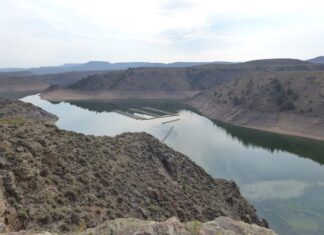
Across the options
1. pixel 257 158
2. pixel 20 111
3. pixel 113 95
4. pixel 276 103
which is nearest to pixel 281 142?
pixel 257 158

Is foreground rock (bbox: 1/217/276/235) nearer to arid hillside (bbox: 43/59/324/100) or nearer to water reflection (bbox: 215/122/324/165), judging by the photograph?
water reflection (bbox: 215/122/324/165)

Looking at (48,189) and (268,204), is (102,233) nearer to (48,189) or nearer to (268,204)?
(48,189)

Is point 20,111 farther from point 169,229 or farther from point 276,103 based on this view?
point 169,229

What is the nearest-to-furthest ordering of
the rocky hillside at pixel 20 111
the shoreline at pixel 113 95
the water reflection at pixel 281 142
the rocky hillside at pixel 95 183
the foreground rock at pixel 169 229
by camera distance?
the foreground rock at pixel 169 229, the rocky hillside at pixel 95 183, the water reflection at pixel 281 142, the rocky hillside at pixel 20 111, the shoreline at pixel 113 95

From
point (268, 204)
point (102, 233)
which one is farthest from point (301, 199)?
point (102, 233)

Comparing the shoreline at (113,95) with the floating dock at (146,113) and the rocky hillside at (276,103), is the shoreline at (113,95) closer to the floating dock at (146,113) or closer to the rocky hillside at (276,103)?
the floating dock at (146,113)

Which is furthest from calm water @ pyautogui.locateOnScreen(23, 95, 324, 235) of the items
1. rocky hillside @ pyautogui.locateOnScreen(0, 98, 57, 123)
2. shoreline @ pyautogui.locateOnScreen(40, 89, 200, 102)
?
shoreline @ pyautogui.locateOnScreen(40, 89, 200, 102)

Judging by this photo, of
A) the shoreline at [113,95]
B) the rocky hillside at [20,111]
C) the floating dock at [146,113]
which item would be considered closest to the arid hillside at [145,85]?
the shoreline at [113,95]
